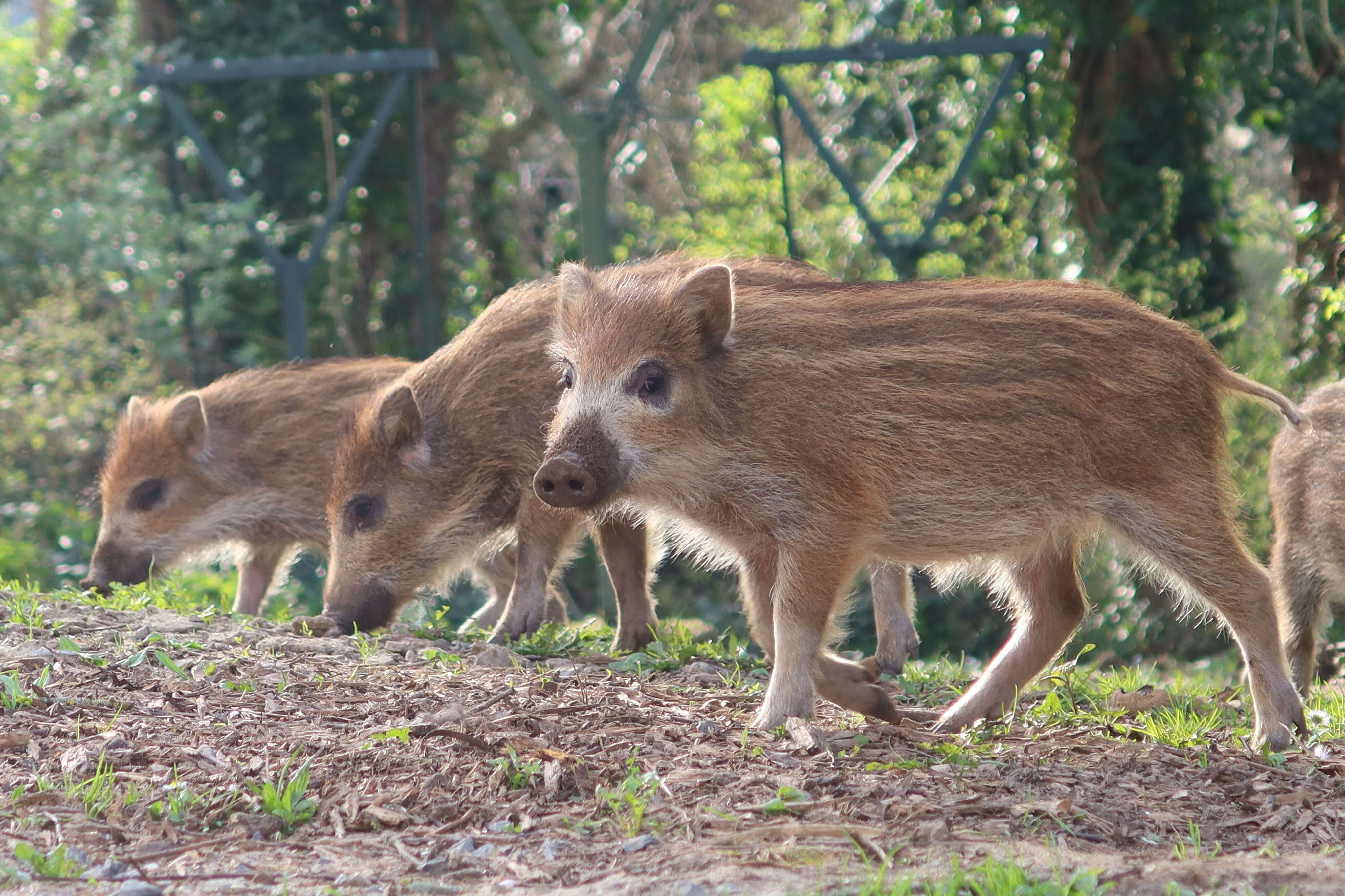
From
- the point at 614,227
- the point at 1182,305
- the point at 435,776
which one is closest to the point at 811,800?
the point at 435,776

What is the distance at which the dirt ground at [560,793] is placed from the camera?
126 inches

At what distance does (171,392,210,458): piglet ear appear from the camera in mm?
7418

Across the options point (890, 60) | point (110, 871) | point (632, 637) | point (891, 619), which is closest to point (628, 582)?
point (632, 637)

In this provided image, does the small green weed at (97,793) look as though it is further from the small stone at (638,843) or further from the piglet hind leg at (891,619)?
the piglet hind leg at (891,619)

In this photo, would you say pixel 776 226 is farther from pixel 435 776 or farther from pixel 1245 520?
pixel 435 776

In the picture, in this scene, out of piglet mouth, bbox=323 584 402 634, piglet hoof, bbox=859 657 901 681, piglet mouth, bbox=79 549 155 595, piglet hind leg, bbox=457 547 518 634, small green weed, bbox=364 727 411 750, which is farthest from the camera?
piglet mouth, bbox=79 549 155 595

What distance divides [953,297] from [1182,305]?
534cm

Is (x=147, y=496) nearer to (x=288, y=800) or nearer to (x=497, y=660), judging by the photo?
(x=497, y=660)

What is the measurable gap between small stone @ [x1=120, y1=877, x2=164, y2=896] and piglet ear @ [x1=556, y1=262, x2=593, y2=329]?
2.21 metres

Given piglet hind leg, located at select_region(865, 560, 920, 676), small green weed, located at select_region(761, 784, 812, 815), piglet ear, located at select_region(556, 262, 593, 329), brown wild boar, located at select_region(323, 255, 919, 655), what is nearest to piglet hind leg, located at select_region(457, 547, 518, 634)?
brown wild boar, located at select_region(323, 255, 919, 655)

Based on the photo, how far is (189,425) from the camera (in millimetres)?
7473

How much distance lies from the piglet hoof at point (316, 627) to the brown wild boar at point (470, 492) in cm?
20

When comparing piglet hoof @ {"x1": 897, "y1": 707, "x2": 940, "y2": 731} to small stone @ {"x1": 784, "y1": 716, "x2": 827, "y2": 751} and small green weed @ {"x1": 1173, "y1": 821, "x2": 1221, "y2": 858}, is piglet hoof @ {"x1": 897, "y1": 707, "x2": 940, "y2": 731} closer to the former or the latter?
small stone @ {"x1": 784, "y1": 716, "x2": 827, "y2": 751}

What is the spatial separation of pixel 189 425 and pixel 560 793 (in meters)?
4.43
